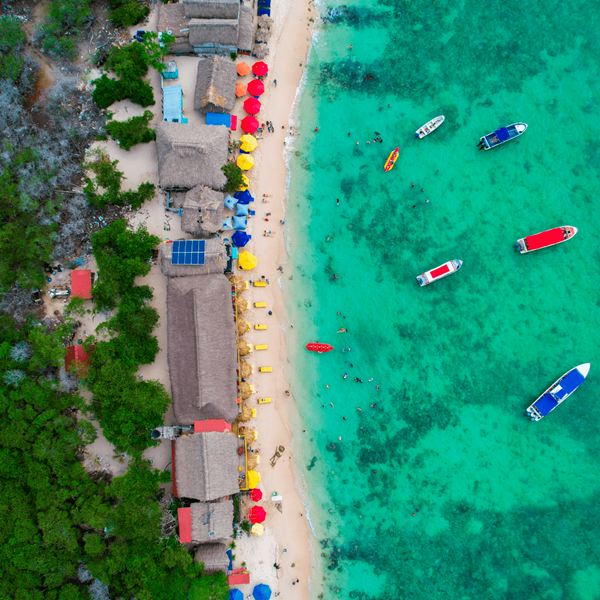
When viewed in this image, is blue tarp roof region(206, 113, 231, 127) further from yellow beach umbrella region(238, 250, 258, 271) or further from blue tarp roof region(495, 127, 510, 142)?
blue tarp roof region(495, 127, 510, 142)

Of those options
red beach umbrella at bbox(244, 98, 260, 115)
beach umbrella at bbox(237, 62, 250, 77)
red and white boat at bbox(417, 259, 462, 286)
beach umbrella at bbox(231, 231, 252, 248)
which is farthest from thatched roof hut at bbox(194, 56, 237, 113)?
red and white boat at bbox(417, 259, 462, 286)

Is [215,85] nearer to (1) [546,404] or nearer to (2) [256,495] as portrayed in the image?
(2) [256,495]

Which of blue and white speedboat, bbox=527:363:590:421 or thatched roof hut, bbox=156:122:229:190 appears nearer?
thatched roof hut, bbox=156:122:229:190

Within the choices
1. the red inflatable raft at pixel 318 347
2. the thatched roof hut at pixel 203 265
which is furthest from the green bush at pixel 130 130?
the red inflatable raft at pixel 318 347

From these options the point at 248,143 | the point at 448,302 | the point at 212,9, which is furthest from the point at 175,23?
the point at 448,302

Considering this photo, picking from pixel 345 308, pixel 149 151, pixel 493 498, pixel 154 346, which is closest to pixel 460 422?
pixel 493 498

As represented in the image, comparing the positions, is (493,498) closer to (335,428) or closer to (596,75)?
(335,428)
